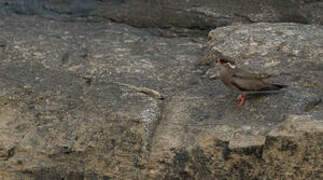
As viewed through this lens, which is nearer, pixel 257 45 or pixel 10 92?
pixel 10 92

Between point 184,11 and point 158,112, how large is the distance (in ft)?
9.74

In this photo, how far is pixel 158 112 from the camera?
6.46 meters

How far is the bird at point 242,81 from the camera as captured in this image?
6422 mm

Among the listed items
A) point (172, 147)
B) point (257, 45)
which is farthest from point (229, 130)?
point (257, 45)

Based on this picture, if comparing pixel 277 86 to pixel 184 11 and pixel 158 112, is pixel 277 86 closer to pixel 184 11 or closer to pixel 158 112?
pixel 158 112

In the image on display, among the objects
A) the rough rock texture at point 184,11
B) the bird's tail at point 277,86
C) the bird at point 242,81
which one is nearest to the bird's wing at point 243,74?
the bird at point 242,81

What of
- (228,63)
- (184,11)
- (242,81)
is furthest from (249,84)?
(184,11)

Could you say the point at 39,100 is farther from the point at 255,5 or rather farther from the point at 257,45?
the point at 255,5

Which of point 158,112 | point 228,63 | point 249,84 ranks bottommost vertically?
point 158,112

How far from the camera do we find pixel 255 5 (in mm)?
9180

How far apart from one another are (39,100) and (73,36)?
5.90 ft

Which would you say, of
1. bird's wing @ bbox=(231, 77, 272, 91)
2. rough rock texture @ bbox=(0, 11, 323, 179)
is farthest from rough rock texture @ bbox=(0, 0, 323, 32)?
bird's wing @ bbox=(231, 77, 272, 91)

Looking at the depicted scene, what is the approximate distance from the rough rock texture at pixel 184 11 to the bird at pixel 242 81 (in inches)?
92.7

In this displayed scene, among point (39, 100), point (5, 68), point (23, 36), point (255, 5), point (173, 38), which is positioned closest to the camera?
point (39, 100)
